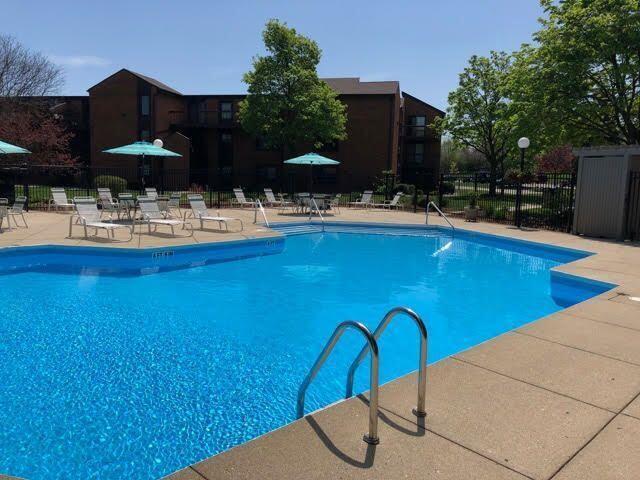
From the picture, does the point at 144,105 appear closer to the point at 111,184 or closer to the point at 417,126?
the point at 111,184

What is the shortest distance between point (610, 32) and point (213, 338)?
17033 millimetres

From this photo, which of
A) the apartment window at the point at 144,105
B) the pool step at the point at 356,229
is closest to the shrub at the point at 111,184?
the apartment window at the point at 144,105

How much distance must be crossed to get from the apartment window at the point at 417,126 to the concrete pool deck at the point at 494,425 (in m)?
37.4

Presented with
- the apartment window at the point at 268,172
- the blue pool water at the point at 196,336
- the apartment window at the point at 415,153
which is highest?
the apartment window at the point at 415,153

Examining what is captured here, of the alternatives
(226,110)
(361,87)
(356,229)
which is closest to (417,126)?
(361,87)

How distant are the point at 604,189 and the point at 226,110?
29.0 meters

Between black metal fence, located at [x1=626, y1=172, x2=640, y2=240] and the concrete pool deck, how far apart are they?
1035cm

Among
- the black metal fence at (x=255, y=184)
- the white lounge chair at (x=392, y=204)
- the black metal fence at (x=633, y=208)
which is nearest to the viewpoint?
the black metal fence at (x=633, y=208)

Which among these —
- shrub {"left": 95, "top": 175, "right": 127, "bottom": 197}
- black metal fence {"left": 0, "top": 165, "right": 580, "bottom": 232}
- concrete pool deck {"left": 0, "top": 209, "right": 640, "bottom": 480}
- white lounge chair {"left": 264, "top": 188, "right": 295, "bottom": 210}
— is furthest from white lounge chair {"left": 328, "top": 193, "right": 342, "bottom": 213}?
concrete pool deck {"left": 0, "top": 209, "right": 640, "bottom": 480}

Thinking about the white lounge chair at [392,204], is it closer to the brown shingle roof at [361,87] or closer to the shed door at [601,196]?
the shed door at [601,196]

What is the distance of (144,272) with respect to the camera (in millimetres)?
10125

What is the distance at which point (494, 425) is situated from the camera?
3.23 metres

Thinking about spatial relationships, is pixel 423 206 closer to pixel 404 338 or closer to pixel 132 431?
pixel 404 338

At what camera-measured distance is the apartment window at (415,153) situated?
4128 cm
